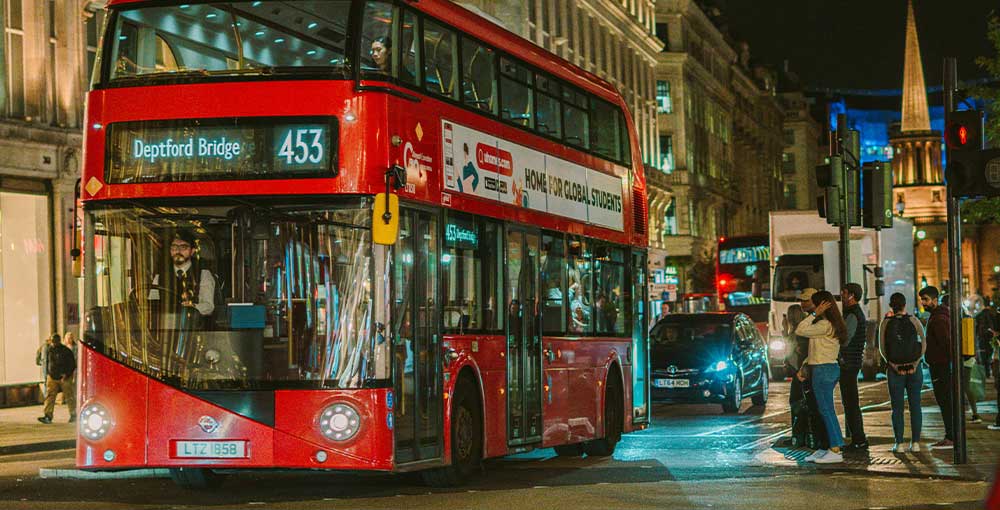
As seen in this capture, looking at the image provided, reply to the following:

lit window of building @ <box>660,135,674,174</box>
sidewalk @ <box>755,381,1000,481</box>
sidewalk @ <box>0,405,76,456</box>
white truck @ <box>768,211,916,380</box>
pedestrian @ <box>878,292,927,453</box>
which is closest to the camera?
sidewalk @ <box>755,381,1000,481</box>

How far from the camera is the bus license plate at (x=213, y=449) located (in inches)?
517

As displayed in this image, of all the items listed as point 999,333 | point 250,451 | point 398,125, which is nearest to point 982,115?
point 398,125

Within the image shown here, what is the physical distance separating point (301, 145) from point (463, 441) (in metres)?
3.35

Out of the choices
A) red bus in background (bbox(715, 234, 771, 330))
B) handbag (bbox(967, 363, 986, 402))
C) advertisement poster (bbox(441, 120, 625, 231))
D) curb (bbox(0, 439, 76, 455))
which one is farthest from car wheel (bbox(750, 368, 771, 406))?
red bus in background (bbox(715, 234, 771, 330))

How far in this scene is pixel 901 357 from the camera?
1898 cm

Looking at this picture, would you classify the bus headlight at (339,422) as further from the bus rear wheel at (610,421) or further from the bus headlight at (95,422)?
the bus rear wheel at (610,421)

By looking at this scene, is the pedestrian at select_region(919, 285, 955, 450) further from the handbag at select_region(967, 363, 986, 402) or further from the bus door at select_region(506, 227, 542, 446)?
the bus door at select_region(506, 227, 542, 446)

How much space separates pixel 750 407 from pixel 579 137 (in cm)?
1402

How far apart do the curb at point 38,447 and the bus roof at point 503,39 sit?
9139 millimetres

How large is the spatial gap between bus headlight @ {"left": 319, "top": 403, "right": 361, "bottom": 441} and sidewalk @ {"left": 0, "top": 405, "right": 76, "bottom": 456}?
1031 cm

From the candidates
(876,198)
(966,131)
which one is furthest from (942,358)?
(966,131)

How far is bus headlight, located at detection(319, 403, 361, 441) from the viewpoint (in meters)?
13.0

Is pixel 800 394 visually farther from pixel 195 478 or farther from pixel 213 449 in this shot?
pixel 213 449

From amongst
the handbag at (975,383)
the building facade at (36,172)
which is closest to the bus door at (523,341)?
the handbag at (975,383)
